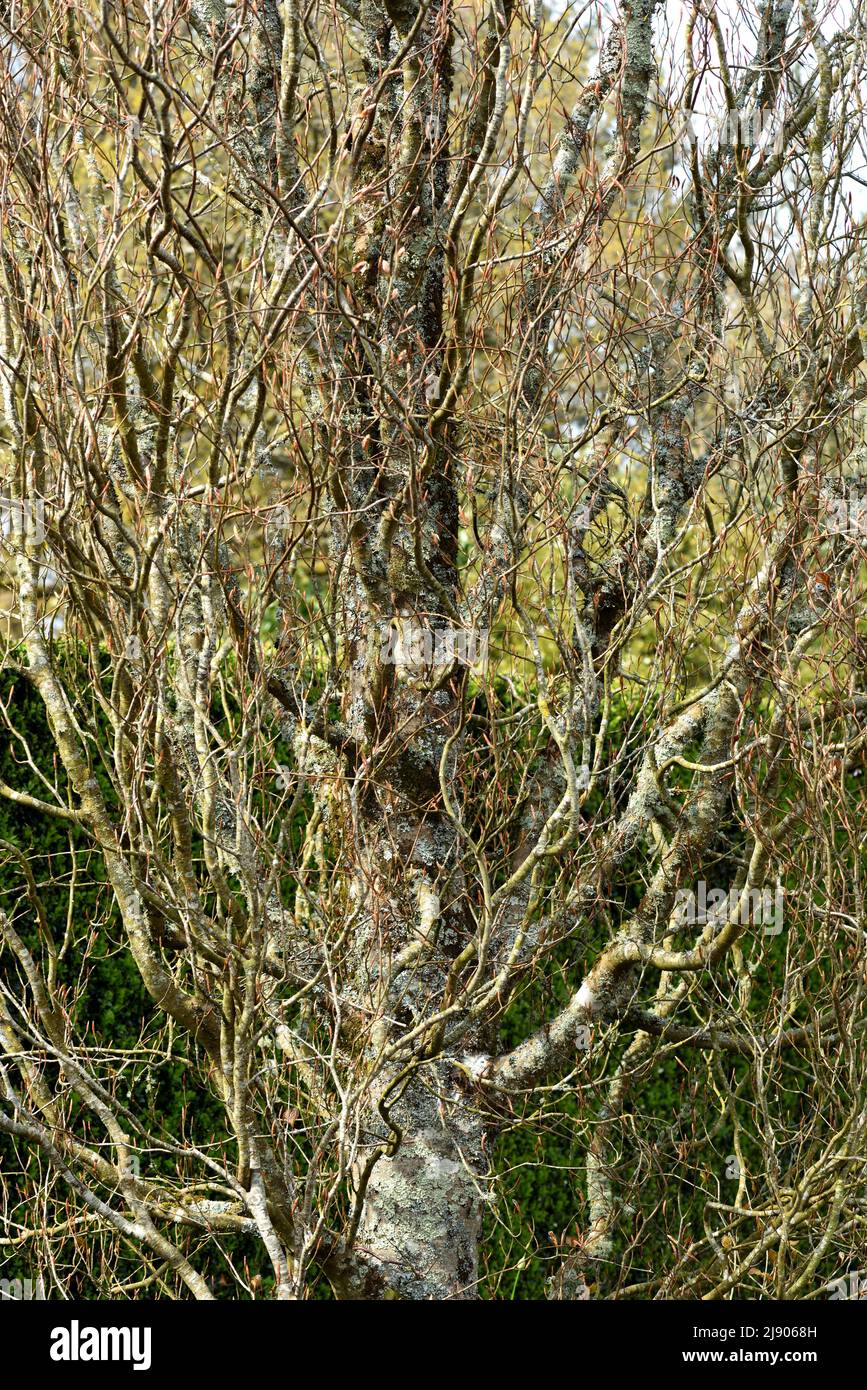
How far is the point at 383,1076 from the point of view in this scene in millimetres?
3367

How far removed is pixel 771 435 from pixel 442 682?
3.81ft

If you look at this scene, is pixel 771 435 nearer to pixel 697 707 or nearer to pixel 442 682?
pixel 697 707

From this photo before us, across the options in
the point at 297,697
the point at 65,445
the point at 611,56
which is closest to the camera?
the point at 65,445

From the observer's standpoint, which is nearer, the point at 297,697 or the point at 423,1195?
the point at 297,697

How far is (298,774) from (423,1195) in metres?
1.51

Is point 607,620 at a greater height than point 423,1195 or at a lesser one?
greater

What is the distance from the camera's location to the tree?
2.70 m

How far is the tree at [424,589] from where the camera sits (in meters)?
2.70

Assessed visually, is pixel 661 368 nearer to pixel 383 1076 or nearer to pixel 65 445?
pixel 65 445

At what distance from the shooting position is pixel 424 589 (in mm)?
3492
